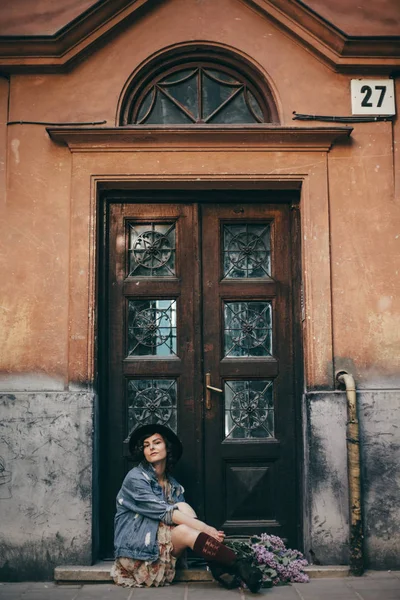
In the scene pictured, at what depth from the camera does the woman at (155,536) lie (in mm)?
4996

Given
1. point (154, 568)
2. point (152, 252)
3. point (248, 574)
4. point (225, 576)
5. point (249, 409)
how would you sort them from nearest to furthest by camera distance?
point (248, 574), point (225, 576), point (154, 568), point (249, 409), point (152, 252)

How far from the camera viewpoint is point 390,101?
236 inches

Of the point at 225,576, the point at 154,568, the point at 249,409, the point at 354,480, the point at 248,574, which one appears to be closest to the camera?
the point at 248,574

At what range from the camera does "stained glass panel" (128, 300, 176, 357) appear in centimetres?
603

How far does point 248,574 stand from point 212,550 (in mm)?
307

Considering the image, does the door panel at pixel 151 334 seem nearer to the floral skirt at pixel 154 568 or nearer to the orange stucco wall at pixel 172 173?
the orange stucco wall at pixel 172 173

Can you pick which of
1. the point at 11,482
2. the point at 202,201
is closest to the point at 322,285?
the point at 202,201

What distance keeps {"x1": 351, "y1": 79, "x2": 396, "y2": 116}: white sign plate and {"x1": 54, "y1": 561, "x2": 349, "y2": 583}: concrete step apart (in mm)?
3866

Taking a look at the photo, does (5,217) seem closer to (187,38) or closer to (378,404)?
(187,38)

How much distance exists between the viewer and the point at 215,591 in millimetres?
5078

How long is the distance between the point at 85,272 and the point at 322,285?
202cm

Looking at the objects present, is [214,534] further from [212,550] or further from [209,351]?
[209,351]

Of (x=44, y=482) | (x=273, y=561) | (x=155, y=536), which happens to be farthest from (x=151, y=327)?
(x=273, y=561)

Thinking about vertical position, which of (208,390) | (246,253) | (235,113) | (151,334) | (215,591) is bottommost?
(215,591)
